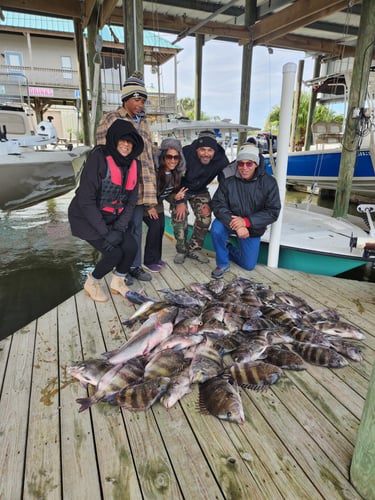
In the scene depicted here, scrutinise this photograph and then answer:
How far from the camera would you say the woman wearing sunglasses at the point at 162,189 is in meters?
3.68

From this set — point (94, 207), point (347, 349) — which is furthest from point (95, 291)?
point (347, 349)

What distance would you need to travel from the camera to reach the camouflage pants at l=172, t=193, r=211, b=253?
4230 millimetres

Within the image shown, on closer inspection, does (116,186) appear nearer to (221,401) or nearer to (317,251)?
(221,401)

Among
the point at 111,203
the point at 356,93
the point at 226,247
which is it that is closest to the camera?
the point at 111,203

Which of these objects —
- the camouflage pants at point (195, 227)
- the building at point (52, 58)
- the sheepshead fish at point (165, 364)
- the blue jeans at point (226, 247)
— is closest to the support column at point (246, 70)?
the camouflage pants at point (195, 227)

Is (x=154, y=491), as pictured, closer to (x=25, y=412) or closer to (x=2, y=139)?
(x=25, y=412)

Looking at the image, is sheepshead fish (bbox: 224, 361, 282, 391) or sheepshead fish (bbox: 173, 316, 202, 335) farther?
sheepshead fish (bbox: 173, 316, 202, 335)

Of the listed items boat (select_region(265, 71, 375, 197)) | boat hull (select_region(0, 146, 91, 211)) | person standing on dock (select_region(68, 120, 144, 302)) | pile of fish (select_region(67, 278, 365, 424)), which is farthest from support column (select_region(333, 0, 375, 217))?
boat hull (select_region(0, 146, 91, 211))

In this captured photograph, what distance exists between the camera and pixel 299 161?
1028cm

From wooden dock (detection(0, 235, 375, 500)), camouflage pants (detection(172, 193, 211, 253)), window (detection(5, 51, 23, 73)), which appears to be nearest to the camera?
wooden dock (detection(0, 235, 375, 500))

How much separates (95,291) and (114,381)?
133 cm

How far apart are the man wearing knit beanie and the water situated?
1608 mm

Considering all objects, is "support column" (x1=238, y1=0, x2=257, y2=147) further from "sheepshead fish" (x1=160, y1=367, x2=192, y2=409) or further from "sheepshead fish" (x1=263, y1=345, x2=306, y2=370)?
"sheepshead fish" (x1=160, y1=367, x2=192, y2=409)

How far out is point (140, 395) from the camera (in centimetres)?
188
